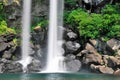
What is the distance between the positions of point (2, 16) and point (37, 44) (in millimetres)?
5515

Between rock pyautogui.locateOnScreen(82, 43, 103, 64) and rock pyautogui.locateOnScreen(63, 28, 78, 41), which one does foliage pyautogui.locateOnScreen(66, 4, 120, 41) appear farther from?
rock pyautogui.locateOnScreen(82, 43, 103, 64)

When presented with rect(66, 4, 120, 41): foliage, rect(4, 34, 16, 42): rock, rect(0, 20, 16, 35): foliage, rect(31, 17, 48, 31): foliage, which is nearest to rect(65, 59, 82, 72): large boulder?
rect(66, 4, 120, 41): foliage

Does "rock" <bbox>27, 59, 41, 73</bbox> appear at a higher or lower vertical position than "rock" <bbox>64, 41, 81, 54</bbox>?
lower

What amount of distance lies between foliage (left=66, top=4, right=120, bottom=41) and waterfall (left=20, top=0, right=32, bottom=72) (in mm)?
4180

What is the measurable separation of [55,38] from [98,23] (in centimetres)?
456

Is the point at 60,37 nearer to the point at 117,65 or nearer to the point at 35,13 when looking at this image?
the point at 35,13

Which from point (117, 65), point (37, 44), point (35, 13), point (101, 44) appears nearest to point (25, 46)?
point (37, 44)

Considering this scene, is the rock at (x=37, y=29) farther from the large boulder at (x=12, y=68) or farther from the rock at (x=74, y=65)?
the large boulder at (x=12, y=68)

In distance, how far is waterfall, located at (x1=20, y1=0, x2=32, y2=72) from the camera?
38.7 m

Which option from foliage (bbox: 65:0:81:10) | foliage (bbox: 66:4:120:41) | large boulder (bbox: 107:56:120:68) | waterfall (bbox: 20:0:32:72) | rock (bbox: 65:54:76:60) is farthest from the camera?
foliage (bbox: 65:0:81:10)

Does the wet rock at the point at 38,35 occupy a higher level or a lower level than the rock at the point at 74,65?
higher

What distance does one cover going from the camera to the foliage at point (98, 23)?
39.2m

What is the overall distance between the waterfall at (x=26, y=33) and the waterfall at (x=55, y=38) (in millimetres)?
2067

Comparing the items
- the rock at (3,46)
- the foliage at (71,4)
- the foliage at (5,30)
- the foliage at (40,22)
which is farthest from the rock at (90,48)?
the foliage at (5,30)
